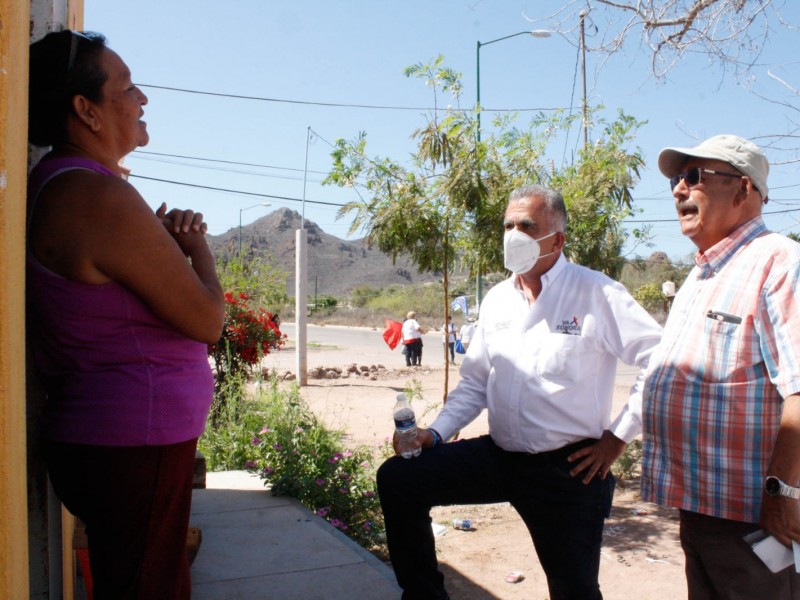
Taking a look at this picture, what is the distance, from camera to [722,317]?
2.29 metres

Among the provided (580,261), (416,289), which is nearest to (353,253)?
(416,289)

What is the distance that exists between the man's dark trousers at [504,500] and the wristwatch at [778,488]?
716mm

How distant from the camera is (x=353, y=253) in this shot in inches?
5246

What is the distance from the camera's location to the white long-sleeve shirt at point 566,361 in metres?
2.76

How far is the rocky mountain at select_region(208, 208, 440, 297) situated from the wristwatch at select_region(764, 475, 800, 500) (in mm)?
107998

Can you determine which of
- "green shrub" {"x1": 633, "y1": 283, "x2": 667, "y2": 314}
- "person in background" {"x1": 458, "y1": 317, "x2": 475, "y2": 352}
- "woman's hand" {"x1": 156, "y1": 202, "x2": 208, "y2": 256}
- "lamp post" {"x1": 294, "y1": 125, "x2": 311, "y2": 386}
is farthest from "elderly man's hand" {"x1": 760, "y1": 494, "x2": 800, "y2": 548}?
"green shrub" {"x1": 633, "y1": 283, "x2": 667, "y2": 314}

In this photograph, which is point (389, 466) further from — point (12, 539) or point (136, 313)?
point (12, 539)

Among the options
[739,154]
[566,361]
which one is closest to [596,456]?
[566,361]

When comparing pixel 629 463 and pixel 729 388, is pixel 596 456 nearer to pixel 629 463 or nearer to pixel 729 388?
pixel 729 388

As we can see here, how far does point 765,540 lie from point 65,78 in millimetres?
2275

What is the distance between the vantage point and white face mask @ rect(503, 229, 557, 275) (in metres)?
2.98

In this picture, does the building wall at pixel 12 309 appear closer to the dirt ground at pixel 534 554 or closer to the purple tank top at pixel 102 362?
the purple tank top at pixel 102 362

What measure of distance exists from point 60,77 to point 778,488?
2.21 m

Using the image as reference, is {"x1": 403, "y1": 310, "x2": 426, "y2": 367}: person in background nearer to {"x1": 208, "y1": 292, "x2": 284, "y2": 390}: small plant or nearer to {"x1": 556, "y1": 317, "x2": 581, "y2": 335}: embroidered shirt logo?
{"x1": 208, "y1": 292, "x2": 284, "y2": 390}: small plant
